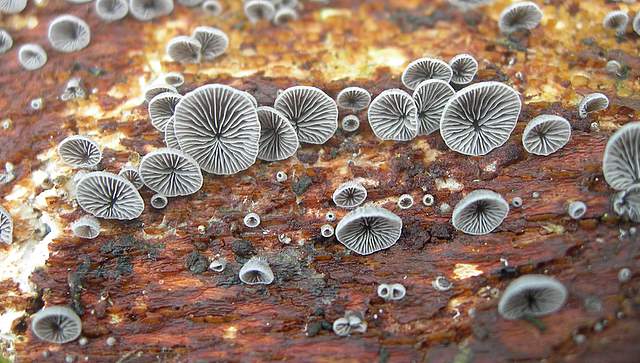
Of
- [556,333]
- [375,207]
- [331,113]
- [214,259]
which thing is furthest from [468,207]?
[214,259]

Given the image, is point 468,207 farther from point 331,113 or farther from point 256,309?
point 256,309

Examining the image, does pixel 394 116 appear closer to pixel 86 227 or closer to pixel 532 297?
pixel 532 297

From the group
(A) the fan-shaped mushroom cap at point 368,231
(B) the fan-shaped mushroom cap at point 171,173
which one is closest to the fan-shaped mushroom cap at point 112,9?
(B) the fan-shaped mushroom cap at point 171,173

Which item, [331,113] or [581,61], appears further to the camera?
[581,61]

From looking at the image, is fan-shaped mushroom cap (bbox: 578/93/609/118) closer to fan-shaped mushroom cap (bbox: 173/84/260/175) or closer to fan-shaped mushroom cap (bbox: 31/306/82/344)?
fan-shaped mushroom cap (bbox: 173/84/260/175)

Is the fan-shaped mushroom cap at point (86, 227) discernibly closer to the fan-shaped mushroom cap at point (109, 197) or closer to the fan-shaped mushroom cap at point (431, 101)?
the fan-shaped mushroom cap at point (109, 197)

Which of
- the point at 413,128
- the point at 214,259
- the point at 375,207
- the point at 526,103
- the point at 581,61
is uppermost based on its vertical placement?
the point at 581,61

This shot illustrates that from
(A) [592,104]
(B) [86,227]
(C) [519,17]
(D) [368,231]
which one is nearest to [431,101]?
(D) [368,231]

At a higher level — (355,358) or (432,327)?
(432,327)
